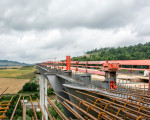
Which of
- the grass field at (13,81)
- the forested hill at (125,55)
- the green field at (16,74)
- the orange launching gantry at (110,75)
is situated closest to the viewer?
the orange launching gantry at (110,75)

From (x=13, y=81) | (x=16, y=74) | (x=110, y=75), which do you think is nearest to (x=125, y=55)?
(x=13, y=81)

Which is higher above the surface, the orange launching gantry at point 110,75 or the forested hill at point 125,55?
the forested hill at point 125,55

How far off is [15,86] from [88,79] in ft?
152

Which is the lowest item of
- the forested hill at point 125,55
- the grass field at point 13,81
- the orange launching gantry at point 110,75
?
the grass field at point 13,81

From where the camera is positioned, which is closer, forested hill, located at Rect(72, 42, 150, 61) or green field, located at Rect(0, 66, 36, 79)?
forested hill, located at Rect(72, 42, 150, 61)

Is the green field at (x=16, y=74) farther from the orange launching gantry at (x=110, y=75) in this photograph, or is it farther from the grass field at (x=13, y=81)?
the orange launching gantry at (x=110, y=75)

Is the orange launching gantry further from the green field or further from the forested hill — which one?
the green field

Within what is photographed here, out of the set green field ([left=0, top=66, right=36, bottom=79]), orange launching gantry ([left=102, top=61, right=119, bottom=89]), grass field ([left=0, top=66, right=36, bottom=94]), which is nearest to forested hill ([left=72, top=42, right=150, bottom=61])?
grass field ([left=0, top=66, right=36, bottom=94])

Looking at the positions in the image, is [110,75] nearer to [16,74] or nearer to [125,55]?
[125,55]

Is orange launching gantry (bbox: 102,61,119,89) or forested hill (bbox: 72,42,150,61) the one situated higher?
forested hill (bbox: 72,42,150,61)

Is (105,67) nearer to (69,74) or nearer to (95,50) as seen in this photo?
(69,74)

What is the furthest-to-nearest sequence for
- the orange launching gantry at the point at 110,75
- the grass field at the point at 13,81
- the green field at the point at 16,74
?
the green field at the point at 16,74
the grass field at the point at 13,81
the orange launching gantry at the point at 110,75

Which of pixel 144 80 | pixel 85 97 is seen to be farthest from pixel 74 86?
pixel 144 80

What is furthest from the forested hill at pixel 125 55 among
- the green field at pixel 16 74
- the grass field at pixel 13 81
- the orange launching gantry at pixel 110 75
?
the orange launching gantry at pixel 110 75
